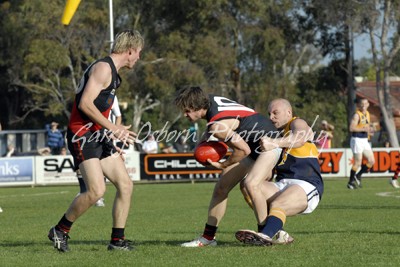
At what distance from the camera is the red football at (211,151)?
9234 millimetres

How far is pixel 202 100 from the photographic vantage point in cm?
907

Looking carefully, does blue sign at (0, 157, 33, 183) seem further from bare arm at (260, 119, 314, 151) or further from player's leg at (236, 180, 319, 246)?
bare arm at (260, 119, 314, 151)

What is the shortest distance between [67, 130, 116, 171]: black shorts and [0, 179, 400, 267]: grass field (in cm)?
95

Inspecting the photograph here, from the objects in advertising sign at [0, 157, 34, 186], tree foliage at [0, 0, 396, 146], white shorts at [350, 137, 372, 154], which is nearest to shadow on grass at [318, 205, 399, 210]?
white shorts at [350, 137, 372, 154]

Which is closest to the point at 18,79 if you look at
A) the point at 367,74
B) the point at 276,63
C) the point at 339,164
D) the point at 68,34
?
the point at 68,34

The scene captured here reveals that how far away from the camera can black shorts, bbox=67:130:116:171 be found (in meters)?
9.24

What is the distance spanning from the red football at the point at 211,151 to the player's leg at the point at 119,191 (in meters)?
0.76

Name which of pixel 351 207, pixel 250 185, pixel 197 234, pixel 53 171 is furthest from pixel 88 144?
pixel 53 171

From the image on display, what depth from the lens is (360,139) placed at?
73.8 feet

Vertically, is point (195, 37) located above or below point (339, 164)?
above

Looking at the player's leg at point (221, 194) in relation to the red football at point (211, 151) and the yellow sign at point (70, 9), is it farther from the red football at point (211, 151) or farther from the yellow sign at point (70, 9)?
the yellow sign at point (70, 9)

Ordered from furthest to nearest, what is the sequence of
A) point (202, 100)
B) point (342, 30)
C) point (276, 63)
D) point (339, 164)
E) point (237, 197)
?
1. point (276, 63)
2. point (342, 30)
3. point (339, 164)
4. point (237, 197)
5. point (202, 100)

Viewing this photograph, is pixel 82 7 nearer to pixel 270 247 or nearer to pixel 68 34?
pixel 68 34

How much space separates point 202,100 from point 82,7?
4395cm
